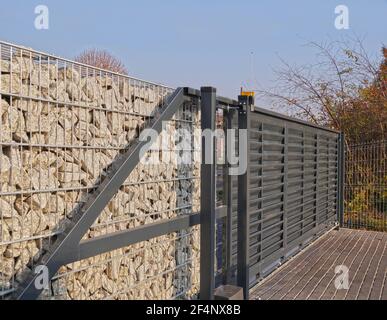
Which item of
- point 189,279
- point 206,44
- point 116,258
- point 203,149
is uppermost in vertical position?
point 206,44

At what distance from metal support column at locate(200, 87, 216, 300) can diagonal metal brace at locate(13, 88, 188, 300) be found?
1.64ft

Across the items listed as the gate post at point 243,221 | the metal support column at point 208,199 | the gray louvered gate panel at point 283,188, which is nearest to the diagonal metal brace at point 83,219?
the metal support column at point 208,199

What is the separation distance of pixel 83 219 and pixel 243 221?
6.96 ft

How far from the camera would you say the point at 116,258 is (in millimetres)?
2867

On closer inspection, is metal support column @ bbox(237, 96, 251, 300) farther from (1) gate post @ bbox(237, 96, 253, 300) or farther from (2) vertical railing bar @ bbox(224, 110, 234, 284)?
(2) vertical railing bar @ bbox(224, 110, 234, 284)

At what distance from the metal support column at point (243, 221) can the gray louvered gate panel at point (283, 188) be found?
0.17 meters

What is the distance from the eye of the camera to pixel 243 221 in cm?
420

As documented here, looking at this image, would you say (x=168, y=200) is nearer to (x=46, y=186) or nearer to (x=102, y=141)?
(x=102, y=141)

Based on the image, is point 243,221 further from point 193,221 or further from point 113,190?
point 113,190

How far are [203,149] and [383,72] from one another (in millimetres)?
10741

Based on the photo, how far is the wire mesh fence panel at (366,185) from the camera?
9.98 metres

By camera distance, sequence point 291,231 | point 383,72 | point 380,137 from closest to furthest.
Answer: point 291,231, point 380,137, point 383,72

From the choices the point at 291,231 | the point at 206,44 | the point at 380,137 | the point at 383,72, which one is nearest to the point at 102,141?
the point at 291,231

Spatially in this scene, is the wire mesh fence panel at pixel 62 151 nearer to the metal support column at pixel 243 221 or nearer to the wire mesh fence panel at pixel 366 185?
the metal support column at pixel 243 221
